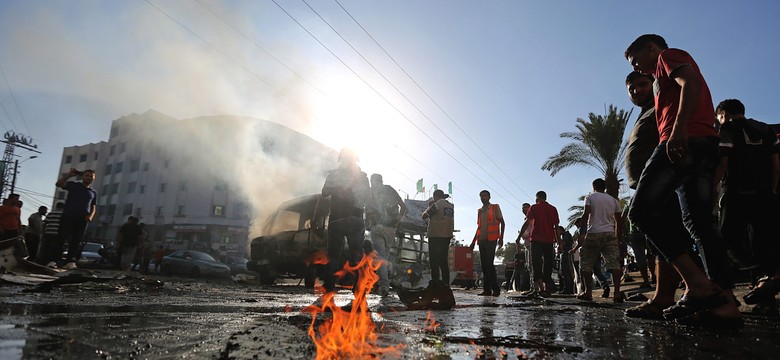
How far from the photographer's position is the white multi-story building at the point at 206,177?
4534 cm

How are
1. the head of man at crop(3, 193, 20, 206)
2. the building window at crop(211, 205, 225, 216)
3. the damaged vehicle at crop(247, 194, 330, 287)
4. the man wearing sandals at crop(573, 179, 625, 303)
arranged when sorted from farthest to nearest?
the building window at crop(211, 205, 225, 216), the damaged vehicle at crop(247, 194, 330, 287), the head of man at crop(3, 193, 20, 206), the man wearing sandals at crop(573, 179, 625, 303)

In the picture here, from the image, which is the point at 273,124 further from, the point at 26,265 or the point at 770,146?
the point at 770,146

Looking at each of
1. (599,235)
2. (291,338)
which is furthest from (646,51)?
(599,235)

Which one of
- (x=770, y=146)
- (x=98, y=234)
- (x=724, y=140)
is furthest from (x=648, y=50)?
(x=98, y=234)

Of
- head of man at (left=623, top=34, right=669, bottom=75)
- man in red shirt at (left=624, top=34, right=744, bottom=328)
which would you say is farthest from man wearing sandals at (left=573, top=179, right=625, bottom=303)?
man in red shirt at (left=624, top=34, right=744, bottom=328)

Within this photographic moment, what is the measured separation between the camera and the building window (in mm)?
48438

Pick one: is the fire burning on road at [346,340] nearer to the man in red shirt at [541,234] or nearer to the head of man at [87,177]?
the man in red shirt at [541,234]

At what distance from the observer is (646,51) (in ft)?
10.3

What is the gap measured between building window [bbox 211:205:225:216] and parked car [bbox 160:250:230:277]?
33377 mm

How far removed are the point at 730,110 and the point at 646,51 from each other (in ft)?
5.23

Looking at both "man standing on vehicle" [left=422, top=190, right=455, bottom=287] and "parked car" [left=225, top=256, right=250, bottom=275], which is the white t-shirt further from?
"parked car" [left=225, top=256, right=250, bottom=275]

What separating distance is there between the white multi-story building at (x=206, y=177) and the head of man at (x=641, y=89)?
37.8 metres

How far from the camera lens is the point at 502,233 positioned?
7.16 m

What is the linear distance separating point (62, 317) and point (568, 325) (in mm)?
2928
